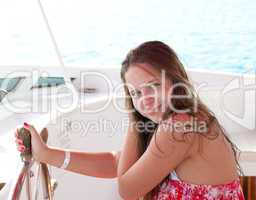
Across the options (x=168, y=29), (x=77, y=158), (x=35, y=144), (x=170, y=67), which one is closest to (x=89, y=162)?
(x=77, y=158)

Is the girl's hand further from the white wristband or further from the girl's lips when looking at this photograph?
the girl's lips

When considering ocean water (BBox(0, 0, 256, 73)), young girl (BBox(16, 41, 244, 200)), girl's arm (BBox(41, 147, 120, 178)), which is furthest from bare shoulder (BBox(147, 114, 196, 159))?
ocean water (BBox(0, 0, 256, 73))

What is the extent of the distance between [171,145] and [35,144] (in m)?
0.35

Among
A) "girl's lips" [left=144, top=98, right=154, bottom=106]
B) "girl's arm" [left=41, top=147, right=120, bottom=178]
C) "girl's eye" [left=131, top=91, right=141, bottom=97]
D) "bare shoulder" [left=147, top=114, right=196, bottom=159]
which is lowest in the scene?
"girl's arm" [left=41, top=147, right=120, bottom=178]

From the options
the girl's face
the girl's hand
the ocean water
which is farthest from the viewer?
the ocean water

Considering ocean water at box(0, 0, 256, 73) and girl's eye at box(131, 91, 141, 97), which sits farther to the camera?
ocean water at box(0, 0, 256, 73)

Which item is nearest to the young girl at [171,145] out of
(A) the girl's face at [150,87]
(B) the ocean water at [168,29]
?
(A) the girl's face at [150,87]

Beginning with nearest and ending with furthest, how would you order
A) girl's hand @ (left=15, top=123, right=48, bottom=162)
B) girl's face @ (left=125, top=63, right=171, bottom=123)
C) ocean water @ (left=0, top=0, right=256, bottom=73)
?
girl's hand @ (left=15, top=123, right=48, bottom=162) < girl's face @ (left=125, top=63, right=171, bottom=123) < ocean water @ (left=0, top=0, right=256, bottom=73)

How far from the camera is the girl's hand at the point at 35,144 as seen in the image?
1099mm

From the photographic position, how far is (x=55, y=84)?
9.82 ft

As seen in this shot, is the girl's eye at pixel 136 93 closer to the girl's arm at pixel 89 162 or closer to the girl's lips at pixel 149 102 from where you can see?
the girl's lips at pixel 149 102

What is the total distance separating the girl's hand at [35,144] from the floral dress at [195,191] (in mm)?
348

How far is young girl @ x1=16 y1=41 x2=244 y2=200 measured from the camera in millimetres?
1162

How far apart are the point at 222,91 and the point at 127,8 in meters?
→ 1.31
